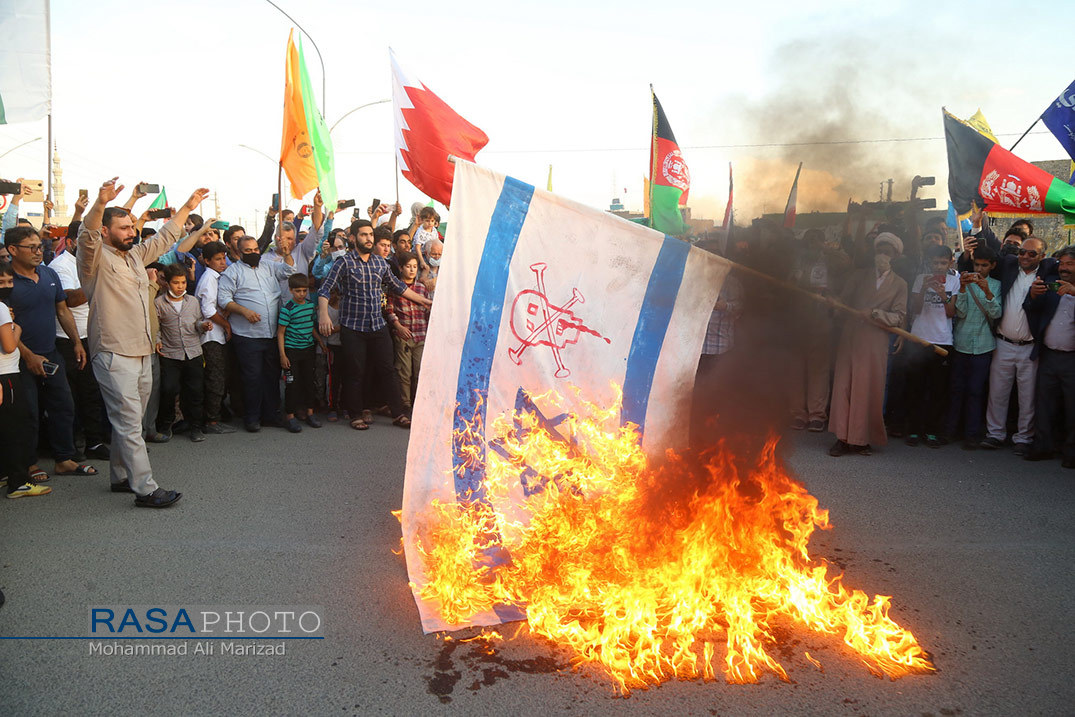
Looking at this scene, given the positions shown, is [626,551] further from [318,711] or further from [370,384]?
[370,384]

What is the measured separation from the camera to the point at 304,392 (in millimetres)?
7633

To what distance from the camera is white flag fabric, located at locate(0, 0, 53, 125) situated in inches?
145

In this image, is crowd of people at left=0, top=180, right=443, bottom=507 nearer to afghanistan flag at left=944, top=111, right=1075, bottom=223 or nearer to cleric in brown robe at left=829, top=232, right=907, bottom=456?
cleric in brown robe at left=829, top=232, right=907, bottom=456

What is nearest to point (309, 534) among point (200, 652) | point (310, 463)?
point (200, 652)

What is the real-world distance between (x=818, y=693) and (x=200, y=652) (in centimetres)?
262

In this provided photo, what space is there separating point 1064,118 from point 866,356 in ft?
11.5

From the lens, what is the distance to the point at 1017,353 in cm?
661

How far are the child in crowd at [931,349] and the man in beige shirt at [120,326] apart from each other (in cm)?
656

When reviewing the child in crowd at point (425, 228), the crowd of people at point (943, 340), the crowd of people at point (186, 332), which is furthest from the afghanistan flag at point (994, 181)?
the child in crowd at point (425, 228)

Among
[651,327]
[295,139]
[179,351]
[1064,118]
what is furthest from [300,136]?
[1064,118]

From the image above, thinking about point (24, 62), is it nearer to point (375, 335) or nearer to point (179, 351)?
point (179, 351)

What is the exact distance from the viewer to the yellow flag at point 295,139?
846cm

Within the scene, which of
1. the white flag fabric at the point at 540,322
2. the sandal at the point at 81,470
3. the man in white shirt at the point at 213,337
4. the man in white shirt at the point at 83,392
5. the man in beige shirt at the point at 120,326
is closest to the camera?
the white flag fabric at the point at 540,322

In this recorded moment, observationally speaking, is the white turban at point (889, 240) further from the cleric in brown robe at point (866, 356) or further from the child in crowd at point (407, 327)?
the child in crowd at point (407, 327)
